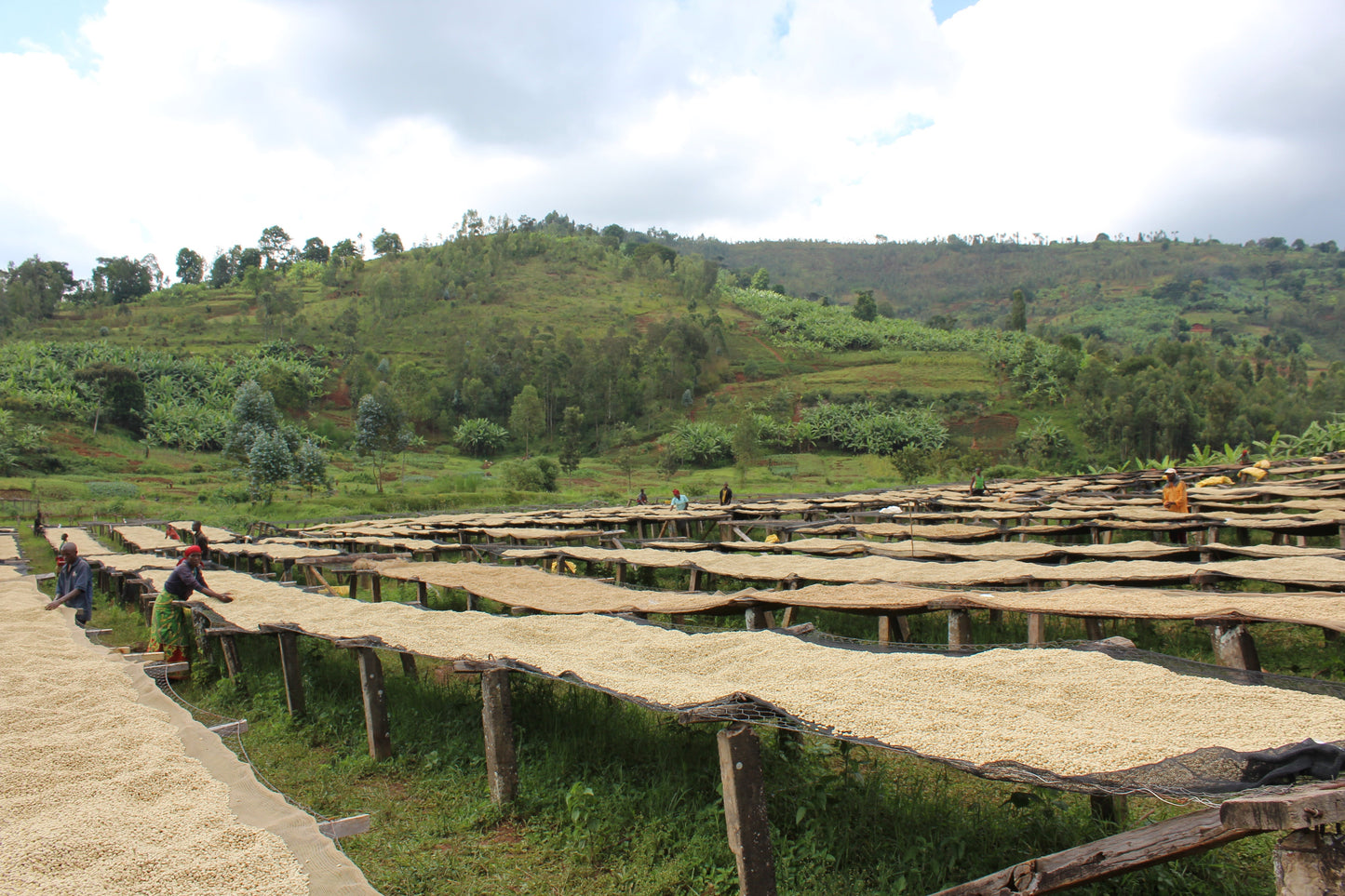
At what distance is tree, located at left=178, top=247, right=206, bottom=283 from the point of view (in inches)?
3893

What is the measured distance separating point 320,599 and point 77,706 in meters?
3.13

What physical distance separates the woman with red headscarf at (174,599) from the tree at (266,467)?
2429 centimetres

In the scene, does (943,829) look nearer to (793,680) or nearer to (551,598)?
(793,680)

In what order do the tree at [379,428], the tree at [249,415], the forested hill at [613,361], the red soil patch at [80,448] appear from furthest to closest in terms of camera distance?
1. the forested hill at [613,361]
2. the red soil patch at [80,448]
3. the tree at [249,415]
4. the tree at [379,428]

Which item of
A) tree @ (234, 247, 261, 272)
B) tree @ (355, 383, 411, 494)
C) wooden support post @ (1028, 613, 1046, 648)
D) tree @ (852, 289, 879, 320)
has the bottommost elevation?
wooden support post @ (1028, 613, 1046, 648)

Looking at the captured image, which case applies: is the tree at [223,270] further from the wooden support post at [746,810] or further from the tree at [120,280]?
the wooden support post at [746,810]

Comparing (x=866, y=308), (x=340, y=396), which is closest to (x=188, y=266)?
(x=340, y=396)

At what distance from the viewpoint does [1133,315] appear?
376 ft

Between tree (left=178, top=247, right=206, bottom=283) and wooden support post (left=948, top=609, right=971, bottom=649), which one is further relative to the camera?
tree (left=178, top=247, right=206, bottom=283)

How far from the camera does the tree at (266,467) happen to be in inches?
1180

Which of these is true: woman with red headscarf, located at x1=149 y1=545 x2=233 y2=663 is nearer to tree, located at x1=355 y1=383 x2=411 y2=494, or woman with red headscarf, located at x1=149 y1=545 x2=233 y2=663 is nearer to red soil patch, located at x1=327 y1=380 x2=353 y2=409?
tree, located at x1=355 y1=383 x2=411 y2=494

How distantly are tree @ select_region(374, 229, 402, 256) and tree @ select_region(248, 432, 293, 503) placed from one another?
83674 mm

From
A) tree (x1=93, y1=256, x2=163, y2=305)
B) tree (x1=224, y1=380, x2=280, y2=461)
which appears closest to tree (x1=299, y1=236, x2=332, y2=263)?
tree (x1=93, y1=256, x2=163, y2=305)

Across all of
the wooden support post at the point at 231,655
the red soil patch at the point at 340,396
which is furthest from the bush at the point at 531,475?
the red soil patch at the point at 340,396
